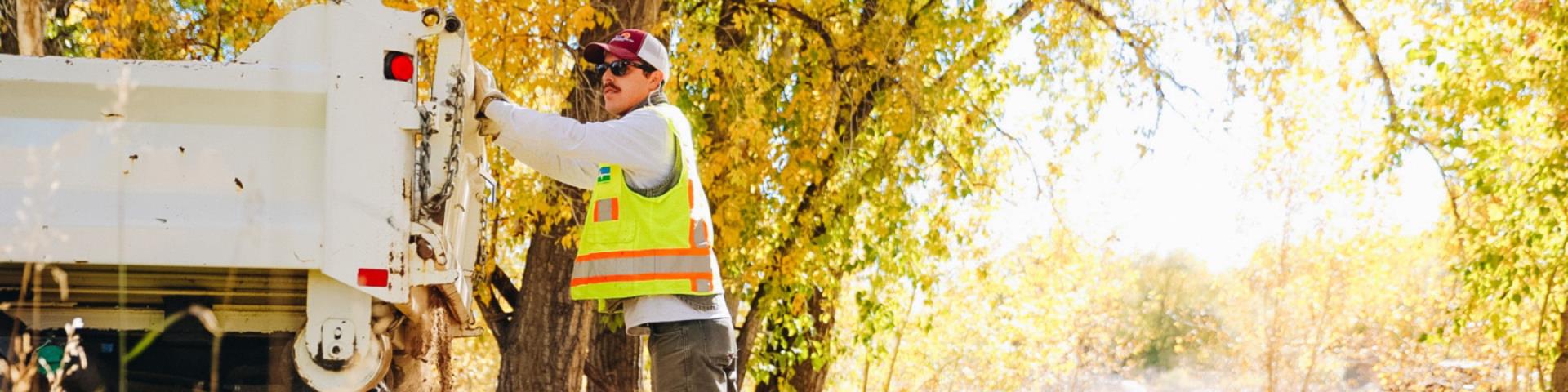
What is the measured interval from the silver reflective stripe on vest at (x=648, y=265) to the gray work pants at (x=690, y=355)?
0.15m

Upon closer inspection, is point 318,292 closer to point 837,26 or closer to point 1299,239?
point 837,26

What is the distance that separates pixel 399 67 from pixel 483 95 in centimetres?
41

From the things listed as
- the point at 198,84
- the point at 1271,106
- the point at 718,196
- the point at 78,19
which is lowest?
the point at 198,84

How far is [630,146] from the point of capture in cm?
383

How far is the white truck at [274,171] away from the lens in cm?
370

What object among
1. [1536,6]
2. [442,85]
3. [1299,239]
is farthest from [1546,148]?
[1299,239]

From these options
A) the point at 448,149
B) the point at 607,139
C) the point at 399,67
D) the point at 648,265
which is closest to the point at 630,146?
the point at 607,139

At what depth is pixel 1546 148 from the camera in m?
8.37

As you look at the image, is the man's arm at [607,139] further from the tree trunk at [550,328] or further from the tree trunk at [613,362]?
the tree trunk at [613,362]

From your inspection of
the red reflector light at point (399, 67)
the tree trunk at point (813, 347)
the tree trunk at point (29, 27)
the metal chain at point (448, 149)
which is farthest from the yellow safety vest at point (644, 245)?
the tree trunk at point (813, 347)

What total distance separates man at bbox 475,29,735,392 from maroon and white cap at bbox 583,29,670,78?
7.0 inches

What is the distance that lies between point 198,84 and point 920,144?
5.50 metres

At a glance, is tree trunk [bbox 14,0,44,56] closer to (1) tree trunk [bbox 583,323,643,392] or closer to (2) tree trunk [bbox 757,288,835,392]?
(1) tree trunk [bbox 583,323,643,392]

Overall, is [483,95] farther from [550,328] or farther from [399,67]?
[550,328]
